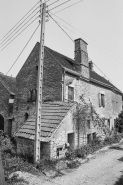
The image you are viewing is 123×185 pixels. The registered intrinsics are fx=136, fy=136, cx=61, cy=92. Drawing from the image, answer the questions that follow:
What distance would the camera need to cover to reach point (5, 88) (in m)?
16.4

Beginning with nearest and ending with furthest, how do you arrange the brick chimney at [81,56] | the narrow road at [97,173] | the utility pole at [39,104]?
the narrow road at [97,173] → the utility pole at [39,104] → the brick chimney at [81,56]

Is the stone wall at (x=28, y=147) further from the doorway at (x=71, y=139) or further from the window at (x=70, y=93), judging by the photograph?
the window at (x=70, y=93)

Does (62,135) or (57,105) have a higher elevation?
(57,105)

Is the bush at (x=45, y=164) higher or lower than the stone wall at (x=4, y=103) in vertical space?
lower

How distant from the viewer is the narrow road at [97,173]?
629cm

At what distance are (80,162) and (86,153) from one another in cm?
146

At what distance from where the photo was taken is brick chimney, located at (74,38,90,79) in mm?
13914

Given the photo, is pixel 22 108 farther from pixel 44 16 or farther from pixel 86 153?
pixel 44 16

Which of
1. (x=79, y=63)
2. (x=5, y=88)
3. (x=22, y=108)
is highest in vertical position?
(x=79, y=63)

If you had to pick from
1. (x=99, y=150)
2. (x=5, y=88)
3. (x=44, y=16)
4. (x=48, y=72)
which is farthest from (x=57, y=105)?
(x=5, y=88)

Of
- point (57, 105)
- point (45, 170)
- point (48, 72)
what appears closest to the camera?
point (45, 170)

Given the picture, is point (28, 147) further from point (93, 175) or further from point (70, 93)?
point (70, 93)

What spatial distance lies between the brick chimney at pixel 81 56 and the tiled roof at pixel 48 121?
518 cm

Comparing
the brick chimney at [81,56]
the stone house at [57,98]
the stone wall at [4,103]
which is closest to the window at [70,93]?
the stone house at [57,98]
